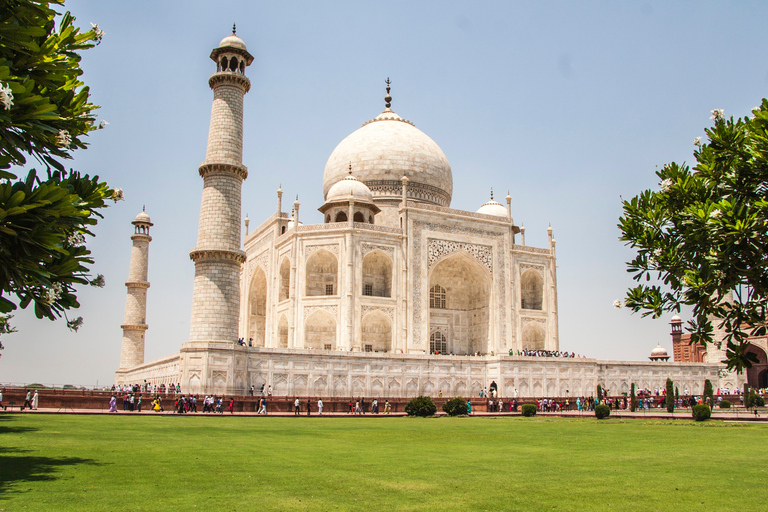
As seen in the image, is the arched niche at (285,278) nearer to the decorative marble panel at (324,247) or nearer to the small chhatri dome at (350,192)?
the decorative marble panel at (324,247)

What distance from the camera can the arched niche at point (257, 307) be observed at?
36.0 meters

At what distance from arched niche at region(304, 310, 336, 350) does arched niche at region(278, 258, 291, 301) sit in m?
3.10

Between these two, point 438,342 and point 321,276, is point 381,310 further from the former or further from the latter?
point 438,342

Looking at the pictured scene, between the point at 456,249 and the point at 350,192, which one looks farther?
the point at 456,249

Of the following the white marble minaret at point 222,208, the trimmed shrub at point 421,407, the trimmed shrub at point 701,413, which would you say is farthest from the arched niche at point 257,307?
the trimmed shrub at point 701,413

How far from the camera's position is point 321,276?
106 ft

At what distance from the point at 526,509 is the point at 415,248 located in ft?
85.3

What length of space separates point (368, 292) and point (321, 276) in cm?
239

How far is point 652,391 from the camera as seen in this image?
105 feet

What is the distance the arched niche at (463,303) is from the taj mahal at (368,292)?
0.08 m

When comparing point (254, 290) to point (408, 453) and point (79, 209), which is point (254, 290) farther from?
point (79, 209)

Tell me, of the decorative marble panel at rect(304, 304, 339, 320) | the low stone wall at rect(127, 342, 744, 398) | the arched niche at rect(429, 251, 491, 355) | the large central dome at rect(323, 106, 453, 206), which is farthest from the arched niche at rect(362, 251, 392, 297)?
the low stone wall at rect(127, 342, 744, 398)

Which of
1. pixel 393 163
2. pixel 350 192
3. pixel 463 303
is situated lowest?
pixel 463 303

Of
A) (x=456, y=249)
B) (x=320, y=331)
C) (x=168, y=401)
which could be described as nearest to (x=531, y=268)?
(x=456, y=249)
